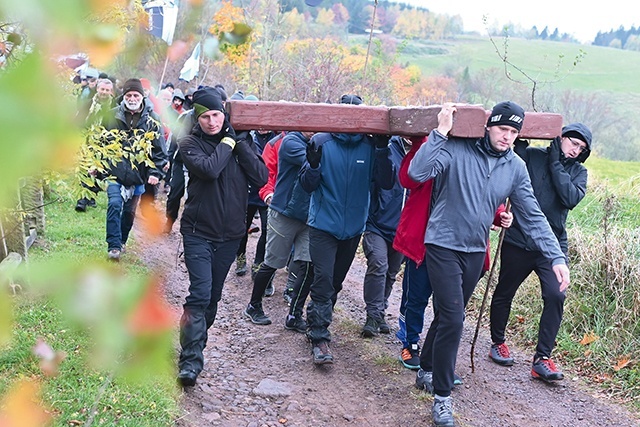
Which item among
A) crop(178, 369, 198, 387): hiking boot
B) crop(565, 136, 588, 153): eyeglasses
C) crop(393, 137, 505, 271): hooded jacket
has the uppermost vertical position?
crop(565, 136, 588, 153): eyeglasses

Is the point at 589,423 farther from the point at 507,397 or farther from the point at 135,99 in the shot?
the point at 135,99

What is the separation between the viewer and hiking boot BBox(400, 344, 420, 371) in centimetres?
570

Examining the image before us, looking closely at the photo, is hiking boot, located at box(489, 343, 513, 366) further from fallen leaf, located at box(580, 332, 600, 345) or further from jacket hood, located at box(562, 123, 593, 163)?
jacket hood, located at box(562, 123, 593, 163)

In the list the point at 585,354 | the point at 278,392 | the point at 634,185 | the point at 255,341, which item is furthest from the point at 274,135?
the point at 634,185

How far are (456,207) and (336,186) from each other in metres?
1.23

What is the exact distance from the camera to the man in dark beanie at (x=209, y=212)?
461 centimetres

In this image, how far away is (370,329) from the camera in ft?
21.1

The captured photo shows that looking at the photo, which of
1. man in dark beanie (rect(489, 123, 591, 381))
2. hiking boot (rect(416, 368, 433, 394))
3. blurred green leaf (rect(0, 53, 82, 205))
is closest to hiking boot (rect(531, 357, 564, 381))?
man in dark beanie (rect(489, 123, 591, 381))

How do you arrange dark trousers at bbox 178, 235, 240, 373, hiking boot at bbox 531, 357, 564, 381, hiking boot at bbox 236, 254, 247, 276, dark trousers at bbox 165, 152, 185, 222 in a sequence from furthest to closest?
dark trousers at bbox 165, 152, 185, 222
hiking boot at bbox 236, 254, 247, 276
hiking boot at bbox 531, 357, 564, 381
dark trousers at bbox 178, 235, 240, 373

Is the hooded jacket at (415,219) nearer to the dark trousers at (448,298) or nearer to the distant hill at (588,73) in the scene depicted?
the dark trousers at (448,298)

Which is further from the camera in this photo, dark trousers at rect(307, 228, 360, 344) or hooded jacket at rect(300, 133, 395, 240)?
dark trousers at rect(307, 228, 360, 344)

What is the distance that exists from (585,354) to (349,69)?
40.3 ft

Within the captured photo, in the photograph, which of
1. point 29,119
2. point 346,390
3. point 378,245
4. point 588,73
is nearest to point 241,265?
→ point 378,245

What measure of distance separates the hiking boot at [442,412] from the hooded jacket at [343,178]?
1.53 m
